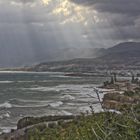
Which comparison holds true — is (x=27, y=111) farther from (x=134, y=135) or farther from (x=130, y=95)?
(x=134, y=135)

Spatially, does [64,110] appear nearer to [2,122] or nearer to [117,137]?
[2,122]

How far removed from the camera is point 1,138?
38469mm

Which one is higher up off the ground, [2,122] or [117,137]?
[117,137]

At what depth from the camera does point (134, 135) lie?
25.2 feet

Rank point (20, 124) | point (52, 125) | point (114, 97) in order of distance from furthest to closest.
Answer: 1. point (114, 97)
2. point (20, 124)
3. point (52, 125)

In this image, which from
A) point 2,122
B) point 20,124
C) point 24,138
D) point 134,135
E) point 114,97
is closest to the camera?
point 134,135

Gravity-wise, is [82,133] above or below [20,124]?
above

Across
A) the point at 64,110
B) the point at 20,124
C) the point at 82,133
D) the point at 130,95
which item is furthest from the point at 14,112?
the point at 82,133

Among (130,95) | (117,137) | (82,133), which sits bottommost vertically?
(130,95)

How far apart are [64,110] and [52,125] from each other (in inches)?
898

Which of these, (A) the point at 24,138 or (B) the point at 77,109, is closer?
(A) the point at 24,138

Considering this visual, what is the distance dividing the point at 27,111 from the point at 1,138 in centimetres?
2481

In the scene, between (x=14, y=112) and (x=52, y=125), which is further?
(x=14, y=112)

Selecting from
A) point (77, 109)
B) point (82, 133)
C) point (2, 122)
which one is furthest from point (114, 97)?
point (82, 133)
